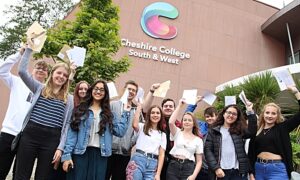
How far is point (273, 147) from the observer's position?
3436mm

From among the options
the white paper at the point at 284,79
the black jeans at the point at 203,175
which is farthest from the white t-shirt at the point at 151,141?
the white paper at the point at 284,79

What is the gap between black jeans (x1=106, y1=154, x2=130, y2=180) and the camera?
360 cm

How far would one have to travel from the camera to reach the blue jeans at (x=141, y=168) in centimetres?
337

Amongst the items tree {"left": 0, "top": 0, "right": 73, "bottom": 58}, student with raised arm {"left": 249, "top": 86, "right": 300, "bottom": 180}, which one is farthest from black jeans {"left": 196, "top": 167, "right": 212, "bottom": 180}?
tree {"left": 0, "top": 0, "right": 73, "bottom": 58}

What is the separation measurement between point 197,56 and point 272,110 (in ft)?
36.9

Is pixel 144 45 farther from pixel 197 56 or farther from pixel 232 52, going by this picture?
pixel 232 52

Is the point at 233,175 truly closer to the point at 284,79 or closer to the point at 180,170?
the point at 180,170

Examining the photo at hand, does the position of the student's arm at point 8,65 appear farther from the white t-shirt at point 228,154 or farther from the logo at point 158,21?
the logo at point 158,21

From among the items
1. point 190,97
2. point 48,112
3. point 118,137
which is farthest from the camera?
point 190,97

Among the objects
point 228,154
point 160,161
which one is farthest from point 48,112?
point 228,154

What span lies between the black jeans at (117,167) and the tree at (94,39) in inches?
133

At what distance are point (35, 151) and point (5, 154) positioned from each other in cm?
57

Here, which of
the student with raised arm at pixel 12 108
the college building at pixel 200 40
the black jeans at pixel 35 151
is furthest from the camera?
the college building at pixel 200 40

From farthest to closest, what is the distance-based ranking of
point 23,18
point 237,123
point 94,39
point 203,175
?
point 23,18
point 94,39
point 203,175
point 237,123
